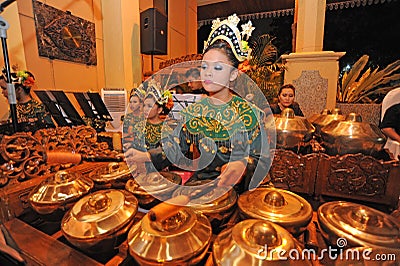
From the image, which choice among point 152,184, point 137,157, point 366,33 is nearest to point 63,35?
point 137,157

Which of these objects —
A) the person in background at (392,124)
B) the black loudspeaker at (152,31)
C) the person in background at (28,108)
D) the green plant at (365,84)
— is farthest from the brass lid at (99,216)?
the green plant at (365,84)

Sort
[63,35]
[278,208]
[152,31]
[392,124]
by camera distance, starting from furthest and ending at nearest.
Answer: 1. [152,31]
2. [63,35]
3. [392,124]
4. [278,208]

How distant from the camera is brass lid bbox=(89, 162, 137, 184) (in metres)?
0.66

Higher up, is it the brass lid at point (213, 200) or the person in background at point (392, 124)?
the person in background at point (392, 124)

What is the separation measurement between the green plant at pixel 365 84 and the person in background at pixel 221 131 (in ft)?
7.62

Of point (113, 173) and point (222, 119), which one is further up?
point (222, 119)

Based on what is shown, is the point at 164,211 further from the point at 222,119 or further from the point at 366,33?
the point at 366,33

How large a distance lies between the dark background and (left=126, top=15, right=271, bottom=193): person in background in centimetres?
360

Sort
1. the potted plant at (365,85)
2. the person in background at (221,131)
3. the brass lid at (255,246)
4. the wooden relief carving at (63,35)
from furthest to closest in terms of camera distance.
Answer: the potted plant at (365,85), the wooden relief carving at (63,35), the person in background at (221,131), the brass lid at (255,246)

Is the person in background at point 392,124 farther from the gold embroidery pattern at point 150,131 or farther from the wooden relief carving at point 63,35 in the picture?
the wooden relief carving at point 63,35

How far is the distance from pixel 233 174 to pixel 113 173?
0.39 meters

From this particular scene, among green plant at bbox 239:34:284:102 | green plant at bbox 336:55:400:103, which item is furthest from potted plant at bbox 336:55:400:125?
green plant at bbox 239:34:284:102

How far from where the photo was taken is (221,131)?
2.74 feet

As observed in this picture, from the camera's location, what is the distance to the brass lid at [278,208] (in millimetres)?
429
